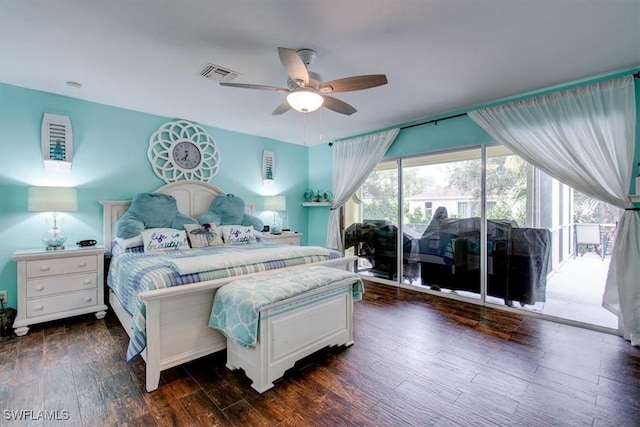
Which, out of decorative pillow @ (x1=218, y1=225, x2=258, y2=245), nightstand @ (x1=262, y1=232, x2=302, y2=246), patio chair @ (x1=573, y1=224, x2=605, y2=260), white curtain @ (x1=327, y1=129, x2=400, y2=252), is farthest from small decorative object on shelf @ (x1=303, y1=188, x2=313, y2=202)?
patio chair @ (x1=573, y1=224, x2=605, y2=260)

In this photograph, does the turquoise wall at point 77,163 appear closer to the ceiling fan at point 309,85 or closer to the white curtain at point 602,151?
the ceiling fan at point 309,85

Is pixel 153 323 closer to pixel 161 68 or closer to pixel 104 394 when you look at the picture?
pixel 104 394

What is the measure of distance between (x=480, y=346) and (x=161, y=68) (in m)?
3.91

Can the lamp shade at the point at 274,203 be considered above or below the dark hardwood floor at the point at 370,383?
above

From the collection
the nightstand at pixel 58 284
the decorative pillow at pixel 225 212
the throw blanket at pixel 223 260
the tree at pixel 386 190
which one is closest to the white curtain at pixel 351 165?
the tree at pixel 386 190

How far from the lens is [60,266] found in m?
2.98

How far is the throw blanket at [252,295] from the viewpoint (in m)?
1.92

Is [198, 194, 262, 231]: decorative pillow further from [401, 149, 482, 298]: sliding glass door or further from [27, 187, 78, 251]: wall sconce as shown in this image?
[401, 149, 482, 298]: sliding glass door

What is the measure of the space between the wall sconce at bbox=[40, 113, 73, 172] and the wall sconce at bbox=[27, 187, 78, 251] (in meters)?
0.42

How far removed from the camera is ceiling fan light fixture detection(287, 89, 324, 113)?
2323 mm

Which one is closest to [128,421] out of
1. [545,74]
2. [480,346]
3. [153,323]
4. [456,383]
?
[153,323]

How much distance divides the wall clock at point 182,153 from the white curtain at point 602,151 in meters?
4.27

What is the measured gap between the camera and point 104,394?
1904mm

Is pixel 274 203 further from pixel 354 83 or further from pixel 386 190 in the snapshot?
pixel 354 83
